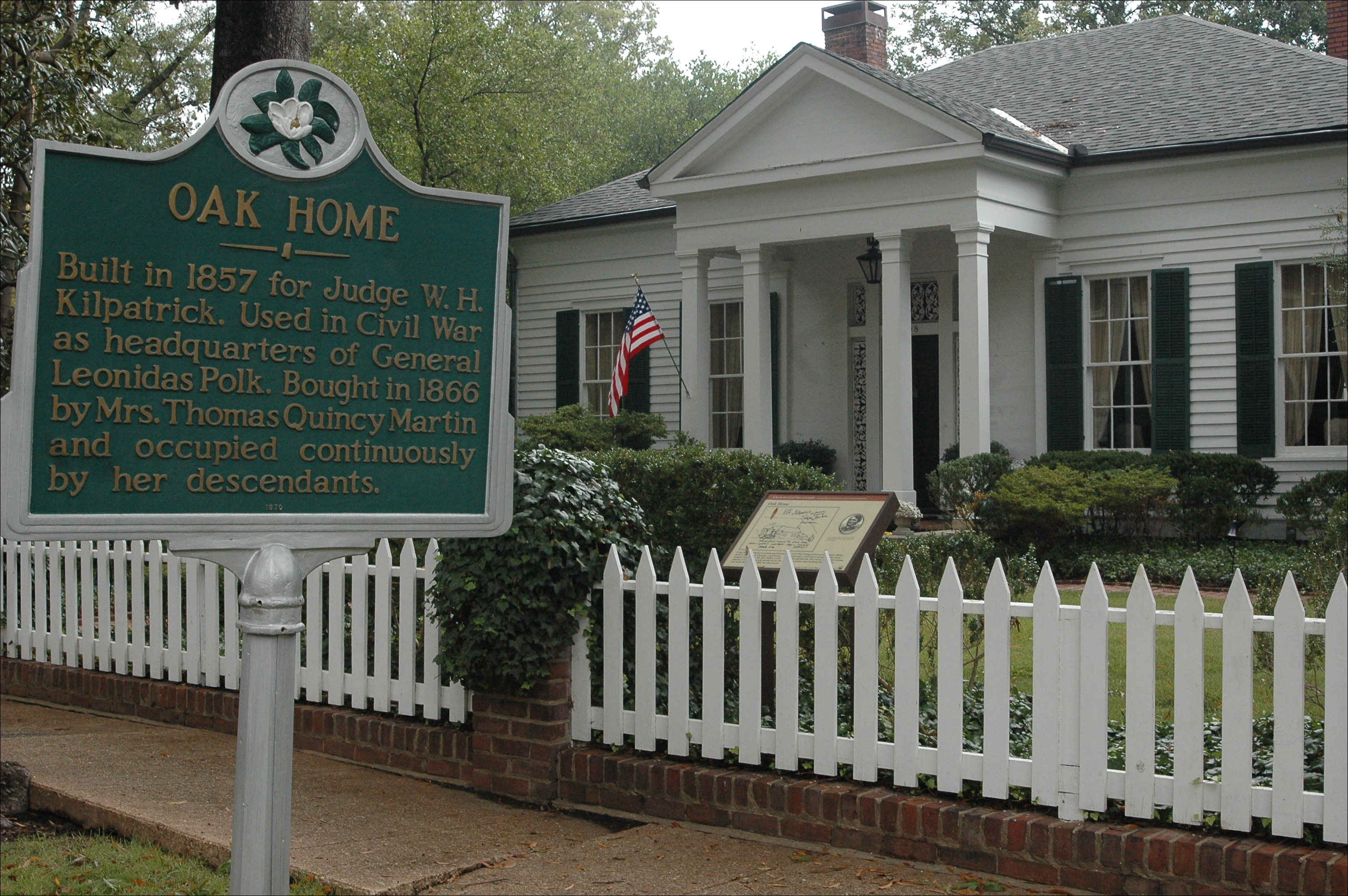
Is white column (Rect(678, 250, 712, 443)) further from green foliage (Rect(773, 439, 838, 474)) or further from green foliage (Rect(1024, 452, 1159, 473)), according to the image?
green foliage (Rect(1024, 452, 1159, 473))

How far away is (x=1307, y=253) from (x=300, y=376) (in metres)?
13.4

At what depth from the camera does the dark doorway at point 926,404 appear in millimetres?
17469

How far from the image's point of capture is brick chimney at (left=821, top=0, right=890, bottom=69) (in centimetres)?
2017

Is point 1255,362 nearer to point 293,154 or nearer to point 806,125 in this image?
point 806,125

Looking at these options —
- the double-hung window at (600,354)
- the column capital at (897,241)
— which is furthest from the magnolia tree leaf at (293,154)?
the double-hung window at (600,354)

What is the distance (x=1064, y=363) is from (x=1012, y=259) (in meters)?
1.64

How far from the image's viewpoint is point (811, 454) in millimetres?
17531

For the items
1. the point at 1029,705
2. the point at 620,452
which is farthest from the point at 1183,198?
the point at 1029,705

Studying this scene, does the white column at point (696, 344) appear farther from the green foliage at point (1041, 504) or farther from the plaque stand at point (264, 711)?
the plaque stand at point (264, 711)

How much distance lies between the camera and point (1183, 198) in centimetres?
1498

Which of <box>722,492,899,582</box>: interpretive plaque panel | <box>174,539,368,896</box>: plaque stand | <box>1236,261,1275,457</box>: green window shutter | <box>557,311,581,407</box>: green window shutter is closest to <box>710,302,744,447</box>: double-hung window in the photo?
<box>557,311,581,407</box>: green window shutter

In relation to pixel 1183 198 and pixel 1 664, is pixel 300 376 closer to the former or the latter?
pixel 1 664

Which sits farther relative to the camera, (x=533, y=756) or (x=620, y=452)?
(x=620, y=452)

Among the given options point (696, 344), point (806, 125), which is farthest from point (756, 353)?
point (806, 125)
